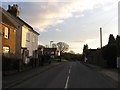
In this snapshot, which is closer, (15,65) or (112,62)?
(15,65)

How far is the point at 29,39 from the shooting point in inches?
1996

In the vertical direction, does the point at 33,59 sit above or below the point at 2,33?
below

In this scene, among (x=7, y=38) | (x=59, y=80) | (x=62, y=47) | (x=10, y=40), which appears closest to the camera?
(x=59, y=80)

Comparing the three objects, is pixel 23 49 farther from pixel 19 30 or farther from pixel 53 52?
pixel 53 52

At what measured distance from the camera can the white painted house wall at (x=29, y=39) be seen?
4712 centimetres

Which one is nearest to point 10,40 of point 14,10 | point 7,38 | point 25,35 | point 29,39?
point 7,38

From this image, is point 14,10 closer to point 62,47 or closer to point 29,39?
point 29,39

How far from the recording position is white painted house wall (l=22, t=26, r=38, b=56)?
155ft

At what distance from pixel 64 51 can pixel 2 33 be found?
14037cm

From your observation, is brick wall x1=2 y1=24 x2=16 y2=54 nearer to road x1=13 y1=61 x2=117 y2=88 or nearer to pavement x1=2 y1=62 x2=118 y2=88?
pavement x1=2 y1=62 x2=118 y2=88

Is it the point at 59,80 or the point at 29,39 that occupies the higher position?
the point at 29,39

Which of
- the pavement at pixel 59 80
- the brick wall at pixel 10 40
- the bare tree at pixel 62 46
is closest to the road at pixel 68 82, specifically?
the pavement at pixel 59 80

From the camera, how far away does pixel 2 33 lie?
3381 cm

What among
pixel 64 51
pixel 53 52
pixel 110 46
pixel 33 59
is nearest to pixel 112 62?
pixel 110 46
